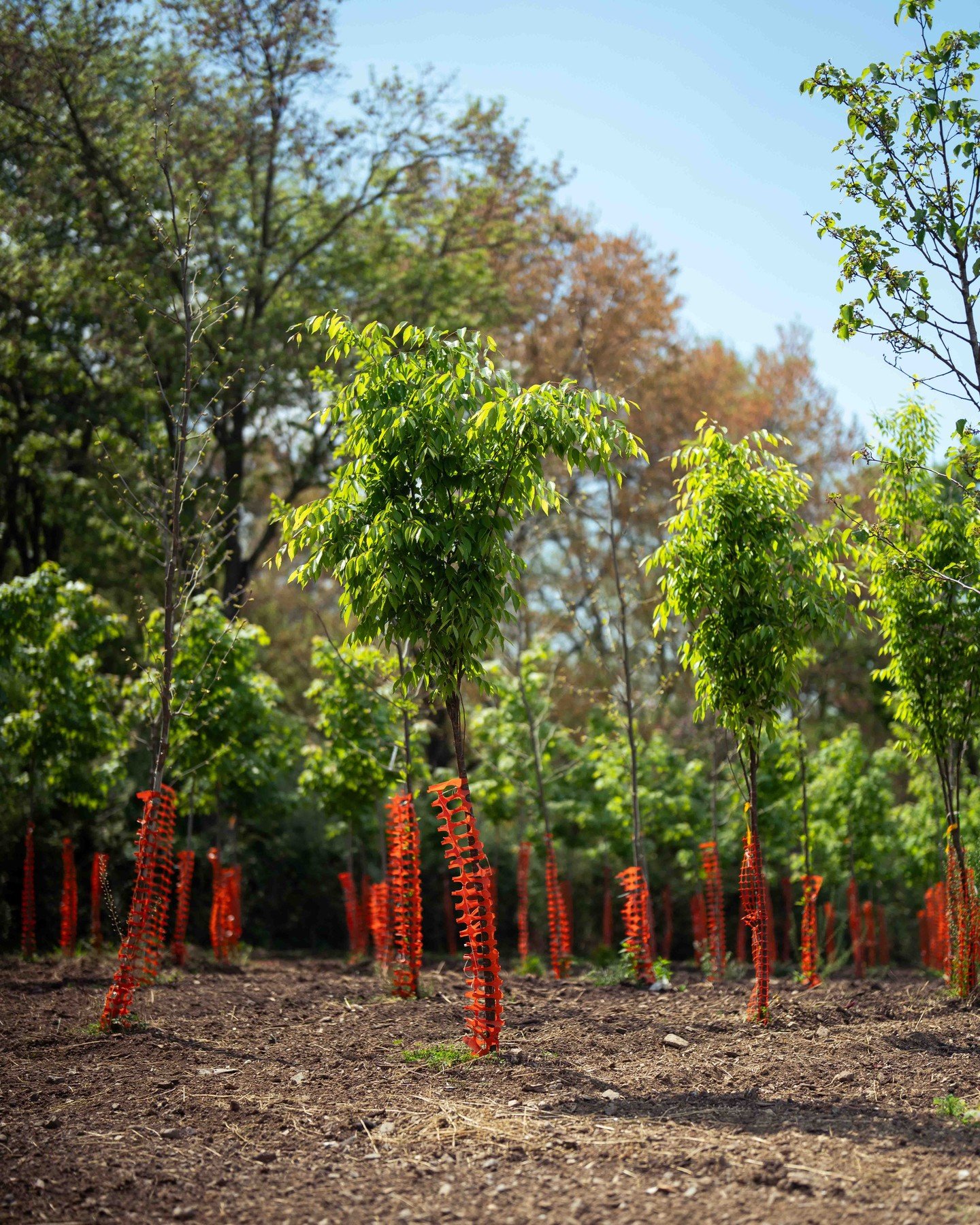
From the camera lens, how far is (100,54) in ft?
53.4

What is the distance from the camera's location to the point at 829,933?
18234 mm

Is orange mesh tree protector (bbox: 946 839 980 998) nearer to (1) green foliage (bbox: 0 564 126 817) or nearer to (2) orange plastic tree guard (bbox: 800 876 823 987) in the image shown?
(2) orange plastic tree guard (bbox: 800 876 823 987)

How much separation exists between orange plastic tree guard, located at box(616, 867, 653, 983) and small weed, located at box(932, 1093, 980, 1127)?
450 centimetres

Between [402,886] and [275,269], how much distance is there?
43.3 ft

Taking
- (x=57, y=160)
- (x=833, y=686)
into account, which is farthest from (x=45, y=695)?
(x=833, y=686)

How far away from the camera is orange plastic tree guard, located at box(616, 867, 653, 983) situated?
9.91 m

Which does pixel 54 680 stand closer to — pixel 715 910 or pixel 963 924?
pixel 715 910

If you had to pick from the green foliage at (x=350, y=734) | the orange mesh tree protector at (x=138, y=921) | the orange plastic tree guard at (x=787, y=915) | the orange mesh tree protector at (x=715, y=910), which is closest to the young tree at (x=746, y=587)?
the orange mesh tree protector at (x=715, y=910)

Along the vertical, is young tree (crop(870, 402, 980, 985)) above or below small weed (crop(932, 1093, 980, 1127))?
above

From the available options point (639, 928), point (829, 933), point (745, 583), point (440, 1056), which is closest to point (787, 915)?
point (829, 933)

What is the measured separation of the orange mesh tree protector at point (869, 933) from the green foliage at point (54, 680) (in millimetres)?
13723

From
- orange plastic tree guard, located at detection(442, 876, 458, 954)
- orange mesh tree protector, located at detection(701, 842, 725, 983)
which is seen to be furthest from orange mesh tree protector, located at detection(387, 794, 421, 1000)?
orange plastic tree guard, located at detection(442, 876, 458, 954)

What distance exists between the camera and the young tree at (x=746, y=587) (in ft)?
24.4

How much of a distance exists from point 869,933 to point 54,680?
15.7 m
